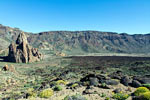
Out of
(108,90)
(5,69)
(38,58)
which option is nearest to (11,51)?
(38,58)

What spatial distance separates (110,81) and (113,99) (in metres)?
4.54

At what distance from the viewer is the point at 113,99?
35.5 feet

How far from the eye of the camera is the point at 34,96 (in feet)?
40.7

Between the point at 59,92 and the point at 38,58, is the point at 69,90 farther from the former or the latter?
the point at 38,58

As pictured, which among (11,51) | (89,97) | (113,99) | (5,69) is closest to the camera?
(113,99)

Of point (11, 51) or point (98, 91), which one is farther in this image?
point (11, 51)

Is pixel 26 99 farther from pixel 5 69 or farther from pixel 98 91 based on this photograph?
pixel 5 69

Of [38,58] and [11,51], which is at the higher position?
[11,51]

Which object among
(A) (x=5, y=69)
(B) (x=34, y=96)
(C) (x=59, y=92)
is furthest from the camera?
(A) (x=5, y=69)

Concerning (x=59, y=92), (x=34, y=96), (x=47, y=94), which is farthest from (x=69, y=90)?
(x=34, y=96)

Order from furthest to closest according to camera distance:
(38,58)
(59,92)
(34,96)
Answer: (38,58)
(59,92)
(34,96)

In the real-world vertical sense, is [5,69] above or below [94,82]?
below

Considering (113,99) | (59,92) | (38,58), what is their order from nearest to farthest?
1. (113,99)
2. (59,92)
3. (38,58)

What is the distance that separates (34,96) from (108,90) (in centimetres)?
858
